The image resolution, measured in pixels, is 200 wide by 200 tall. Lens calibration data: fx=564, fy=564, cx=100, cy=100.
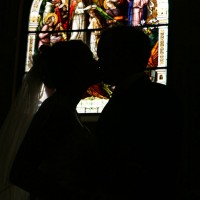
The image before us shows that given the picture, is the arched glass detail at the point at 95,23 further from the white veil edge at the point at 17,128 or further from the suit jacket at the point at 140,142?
the suit jacket at the point at 140,142

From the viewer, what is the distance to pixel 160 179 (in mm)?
2545

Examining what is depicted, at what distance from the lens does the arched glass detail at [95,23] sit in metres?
5.63

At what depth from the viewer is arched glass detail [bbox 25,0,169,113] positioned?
5.63 meters

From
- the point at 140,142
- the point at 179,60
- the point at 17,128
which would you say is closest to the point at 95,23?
the point at 179,60

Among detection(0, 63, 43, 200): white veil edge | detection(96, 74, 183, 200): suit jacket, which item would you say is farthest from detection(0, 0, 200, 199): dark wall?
detection(96, 74, 183, 200): suit jacket

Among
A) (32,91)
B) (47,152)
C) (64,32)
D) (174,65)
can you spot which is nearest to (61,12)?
(64,32)

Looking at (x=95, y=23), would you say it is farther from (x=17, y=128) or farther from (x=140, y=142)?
(x=140, y=142)

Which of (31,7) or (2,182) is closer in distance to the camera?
(2,182)

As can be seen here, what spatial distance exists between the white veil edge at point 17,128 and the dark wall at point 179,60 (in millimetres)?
2065

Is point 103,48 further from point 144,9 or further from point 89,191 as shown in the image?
point 144,9

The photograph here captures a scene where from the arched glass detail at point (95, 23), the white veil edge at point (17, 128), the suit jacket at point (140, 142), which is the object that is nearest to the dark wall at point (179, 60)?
the arched glass detail at point (95, 23)

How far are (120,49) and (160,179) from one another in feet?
2.32

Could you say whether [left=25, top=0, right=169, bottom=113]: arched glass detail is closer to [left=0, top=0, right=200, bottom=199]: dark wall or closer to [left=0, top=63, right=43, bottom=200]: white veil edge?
[left=0, top=0, right=200, bottom=199]: dark wall

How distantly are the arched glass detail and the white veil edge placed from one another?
7.95ft
